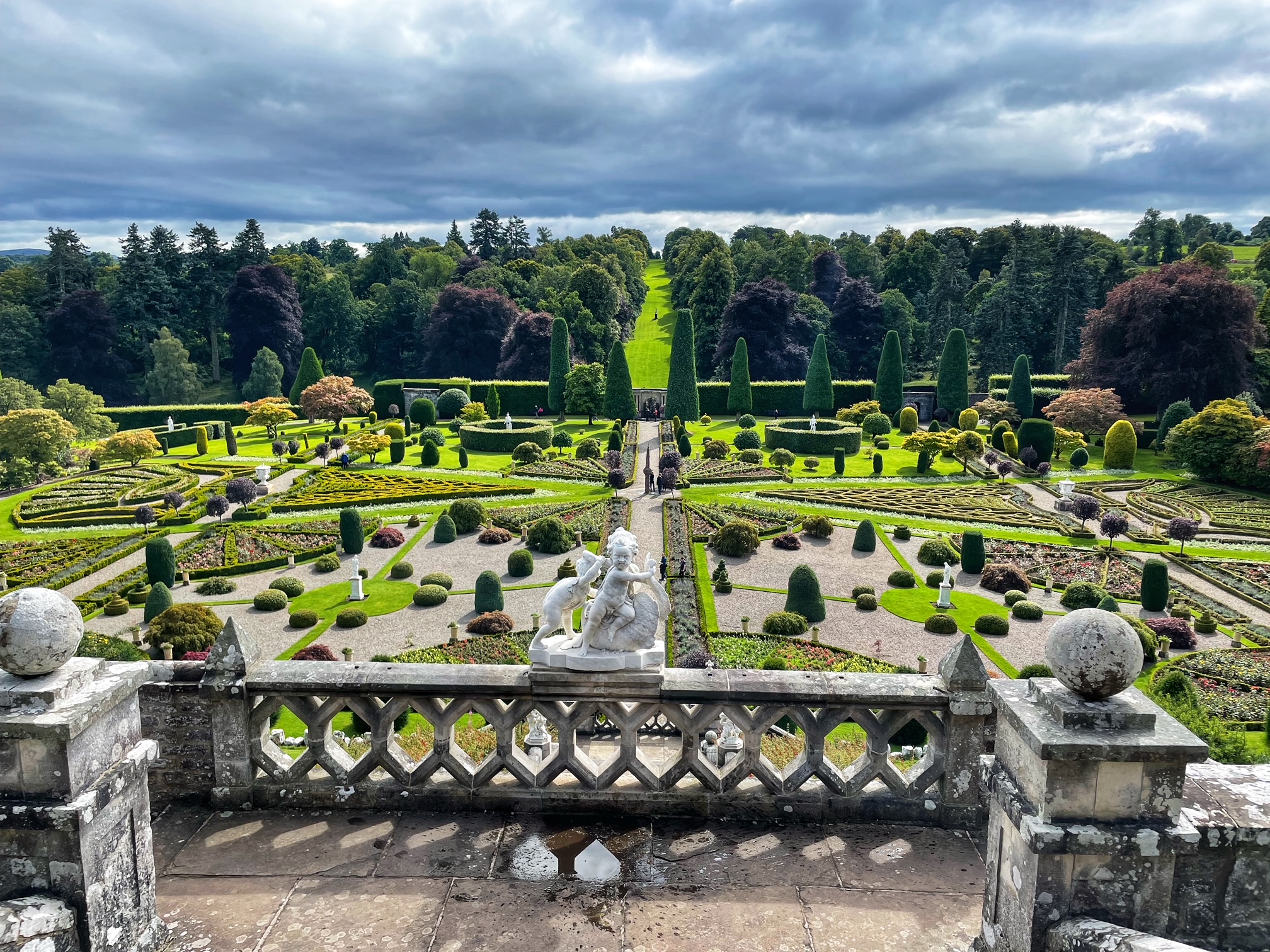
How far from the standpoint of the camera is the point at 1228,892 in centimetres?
393

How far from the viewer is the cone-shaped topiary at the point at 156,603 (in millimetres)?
21766

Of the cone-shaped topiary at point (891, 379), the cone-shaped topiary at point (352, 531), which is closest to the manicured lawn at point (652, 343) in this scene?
the cone-shaped topiary at point (891, 379)

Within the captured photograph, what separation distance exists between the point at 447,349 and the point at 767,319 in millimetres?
27963

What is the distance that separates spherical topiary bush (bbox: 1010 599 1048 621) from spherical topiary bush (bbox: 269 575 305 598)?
19.1 metres

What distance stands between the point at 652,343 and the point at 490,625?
74695 mm

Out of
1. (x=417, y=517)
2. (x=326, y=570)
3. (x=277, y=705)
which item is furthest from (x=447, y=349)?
(x=277, y=705)

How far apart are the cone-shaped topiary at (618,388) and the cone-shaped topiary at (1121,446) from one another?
27.3 meters

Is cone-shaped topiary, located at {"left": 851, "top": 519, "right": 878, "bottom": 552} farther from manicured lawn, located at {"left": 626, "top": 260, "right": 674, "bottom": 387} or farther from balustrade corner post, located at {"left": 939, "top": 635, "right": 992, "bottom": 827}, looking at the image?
manicured lawn, located at {"left": 626, "top": 260, "right": 674, "bottom": 387}

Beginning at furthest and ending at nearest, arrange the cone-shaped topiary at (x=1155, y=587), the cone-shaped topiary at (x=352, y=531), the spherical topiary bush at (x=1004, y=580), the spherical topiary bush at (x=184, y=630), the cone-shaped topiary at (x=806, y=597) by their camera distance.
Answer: the cone-shaped topiary at (x=352, y=531) → the spherical topiary bush at (x=1004, y=580) → the cone-shaped topiary at (x=1155, y=587) → the cone-shaped topiary at (x=806, y=597) → the spherical topiary bush at (x=184, y=630)

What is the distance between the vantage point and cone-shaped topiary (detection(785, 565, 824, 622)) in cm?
2211

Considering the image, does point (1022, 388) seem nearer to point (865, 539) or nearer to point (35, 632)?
point (865, 539)

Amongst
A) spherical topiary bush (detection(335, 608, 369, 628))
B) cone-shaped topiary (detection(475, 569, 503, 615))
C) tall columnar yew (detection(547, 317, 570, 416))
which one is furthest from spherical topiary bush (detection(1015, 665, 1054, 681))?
tall columnar yew (detection(547, 317, 570, 416))

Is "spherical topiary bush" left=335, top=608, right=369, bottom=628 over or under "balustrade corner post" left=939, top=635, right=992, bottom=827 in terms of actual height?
under

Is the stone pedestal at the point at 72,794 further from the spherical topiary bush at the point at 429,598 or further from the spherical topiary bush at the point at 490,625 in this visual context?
the spherical topiary bush at the point at 429,598
